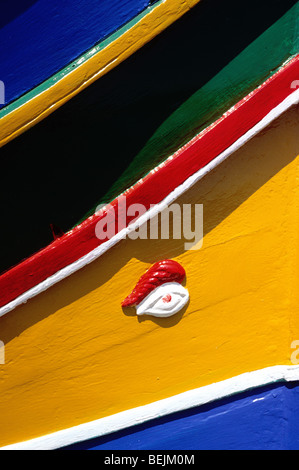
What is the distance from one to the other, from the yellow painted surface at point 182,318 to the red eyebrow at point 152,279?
2cm

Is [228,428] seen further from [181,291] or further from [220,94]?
[220,94]

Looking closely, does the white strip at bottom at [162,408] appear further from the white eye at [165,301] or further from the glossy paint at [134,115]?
the glossy paint at [134,115]

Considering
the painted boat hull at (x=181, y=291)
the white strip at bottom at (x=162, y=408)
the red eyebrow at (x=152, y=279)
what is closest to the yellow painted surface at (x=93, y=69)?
the painted boat hull at (x=181, y=291)

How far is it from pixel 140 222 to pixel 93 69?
33cm

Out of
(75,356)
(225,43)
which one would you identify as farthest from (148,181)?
(75,356)

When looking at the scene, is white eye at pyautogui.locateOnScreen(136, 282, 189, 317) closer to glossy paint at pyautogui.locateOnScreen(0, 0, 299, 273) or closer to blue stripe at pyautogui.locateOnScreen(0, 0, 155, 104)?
glossy paint at pyautogui.locateOnScreen(0, 0, 299, 273)

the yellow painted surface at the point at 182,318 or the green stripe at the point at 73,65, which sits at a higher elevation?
the green stripe at the point at 73,65

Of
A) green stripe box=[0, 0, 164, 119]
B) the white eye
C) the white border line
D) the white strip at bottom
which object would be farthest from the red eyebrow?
green stripe box=[0, 0, 164, 119]

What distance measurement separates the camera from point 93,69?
831mm

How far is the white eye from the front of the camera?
3.33 ft

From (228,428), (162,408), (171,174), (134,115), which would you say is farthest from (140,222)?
(228,428)

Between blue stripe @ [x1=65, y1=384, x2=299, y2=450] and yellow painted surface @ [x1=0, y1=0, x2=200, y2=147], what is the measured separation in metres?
0.82

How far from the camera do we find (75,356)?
3.46 ft

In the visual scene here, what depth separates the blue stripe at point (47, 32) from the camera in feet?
2.80
